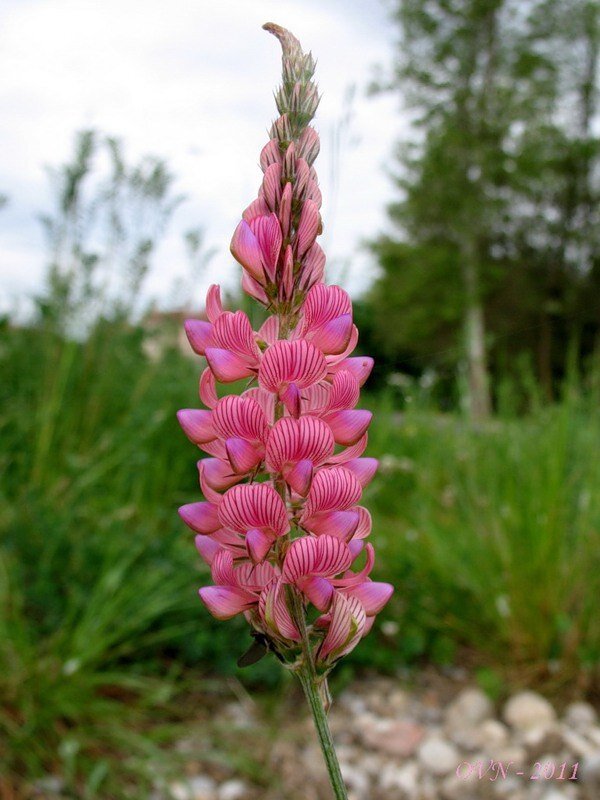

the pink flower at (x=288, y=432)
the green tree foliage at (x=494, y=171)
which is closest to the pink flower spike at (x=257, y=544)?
the pink flower at (x=288, y=432)

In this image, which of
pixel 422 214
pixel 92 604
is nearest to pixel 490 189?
pixel 422 214

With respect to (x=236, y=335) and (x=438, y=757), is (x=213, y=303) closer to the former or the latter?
(x=236, y=335)

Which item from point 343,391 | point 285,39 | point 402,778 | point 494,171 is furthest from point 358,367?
point 494,171

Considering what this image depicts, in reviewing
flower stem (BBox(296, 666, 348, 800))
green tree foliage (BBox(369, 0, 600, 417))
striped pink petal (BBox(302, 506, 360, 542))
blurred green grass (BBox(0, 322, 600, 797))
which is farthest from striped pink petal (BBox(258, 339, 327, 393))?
green tree foliage (BBox(369, 0, 600, 417))

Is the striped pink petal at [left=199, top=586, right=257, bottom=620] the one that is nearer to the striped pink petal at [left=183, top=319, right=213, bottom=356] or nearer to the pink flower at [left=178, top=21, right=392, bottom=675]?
the pink flower at [left=178, top=21, right=392, bottom=675]

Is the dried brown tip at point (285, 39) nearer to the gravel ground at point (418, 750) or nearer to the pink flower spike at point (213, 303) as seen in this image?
the pink flower spike at point (213, 303)
